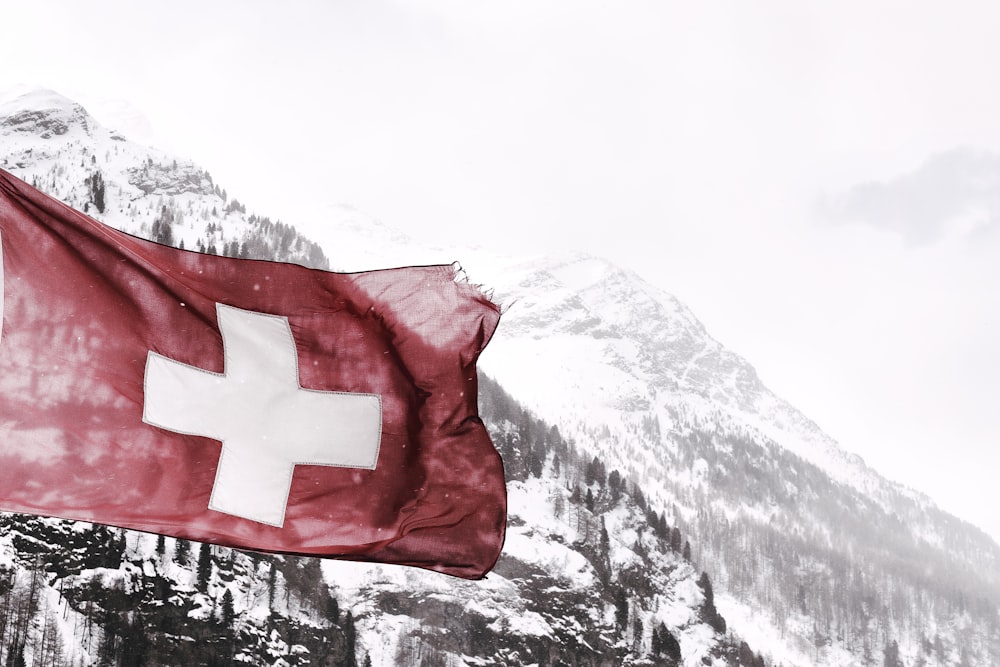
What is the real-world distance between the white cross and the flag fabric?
12 mm

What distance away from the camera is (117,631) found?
87688 mm

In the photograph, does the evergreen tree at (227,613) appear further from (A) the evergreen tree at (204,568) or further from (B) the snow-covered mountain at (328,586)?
(A) the evergreen tree at (204,568)

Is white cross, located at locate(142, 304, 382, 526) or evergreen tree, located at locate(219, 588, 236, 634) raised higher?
white cross, located at locate(142, 304, 382, 526)

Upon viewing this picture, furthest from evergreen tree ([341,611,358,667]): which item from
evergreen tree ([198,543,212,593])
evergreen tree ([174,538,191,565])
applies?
evergreen tree ([174,538,191,565])

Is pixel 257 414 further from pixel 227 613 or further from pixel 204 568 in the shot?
pixel 204 568

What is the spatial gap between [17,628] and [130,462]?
8998cm

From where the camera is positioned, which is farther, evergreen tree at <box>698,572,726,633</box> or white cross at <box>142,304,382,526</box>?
evergreen tree at <box>698,572,726,633</box>

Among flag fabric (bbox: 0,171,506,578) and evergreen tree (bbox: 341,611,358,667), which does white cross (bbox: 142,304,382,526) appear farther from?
evergreen tree (bbox: 341,611,358,667)

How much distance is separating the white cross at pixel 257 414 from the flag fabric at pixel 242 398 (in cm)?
1

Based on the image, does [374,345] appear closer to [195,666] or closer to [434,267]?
[434,267]

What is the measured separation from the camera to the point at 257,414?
731cm

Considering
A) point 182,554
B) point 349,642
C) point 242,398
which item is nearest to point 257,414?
point 242,398

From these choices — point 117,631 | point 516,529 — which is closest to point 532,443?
point 516,529

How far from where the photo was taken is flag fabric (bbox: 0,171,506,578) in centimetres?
688
